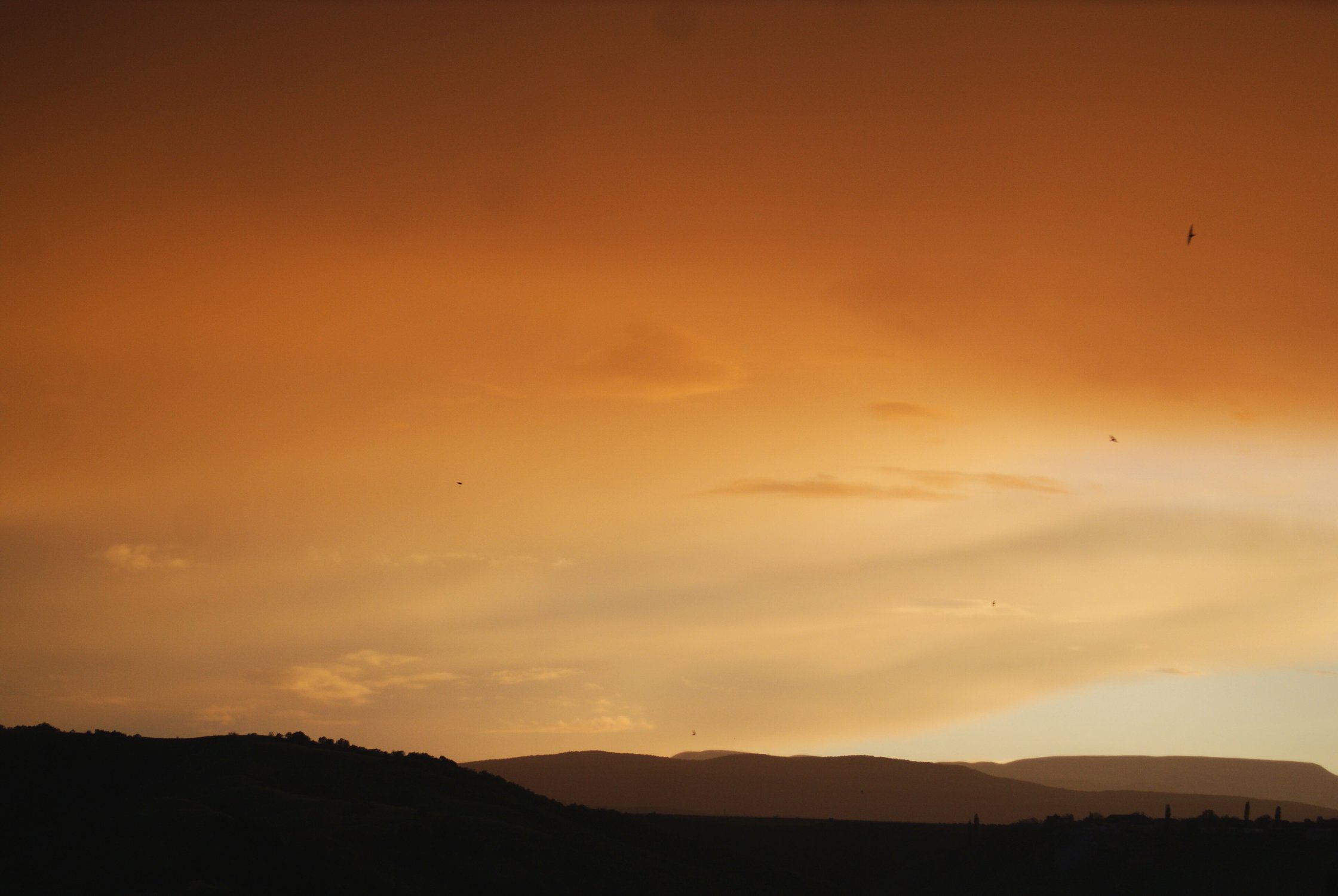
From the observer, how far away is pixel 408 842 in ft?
149

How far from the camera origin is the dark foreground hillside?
135 feet

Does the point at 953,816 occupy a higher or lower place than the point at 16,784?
lower

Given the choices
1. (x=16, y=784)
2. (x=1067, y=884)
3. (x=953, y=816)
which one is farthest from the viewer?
(x=953, y=816)

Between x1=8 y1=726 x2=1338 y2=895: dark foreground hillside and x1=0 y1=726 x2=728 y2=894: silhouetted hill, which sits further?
x1=8 y1=726 x2=1338 y2=895: dark foreground hillside

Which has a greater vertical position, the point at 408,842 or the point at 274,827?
the point at 274,827

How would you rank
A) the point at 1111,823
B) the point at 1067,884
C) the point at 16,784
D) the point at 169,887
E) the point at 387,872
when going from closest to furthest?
the point at 169,887
the point at 387,872
the point at 16,784
the point at 1067,884
the point at 1111,823

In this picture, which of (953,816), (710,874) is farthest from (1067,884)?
(953,816)

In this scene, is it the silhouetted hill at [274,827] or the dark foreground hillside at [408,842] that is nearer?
the silhouetted hill at [274,827]

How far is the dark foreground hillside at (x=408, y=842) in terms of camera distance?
41.0 m

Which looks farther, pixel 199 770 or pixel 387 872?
pixel 199 770

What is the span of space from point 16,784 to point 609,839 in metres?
27.2

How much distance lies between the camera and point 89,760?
53.4 meters

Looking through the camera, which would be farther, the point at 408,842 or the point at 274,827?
the point at 408,842

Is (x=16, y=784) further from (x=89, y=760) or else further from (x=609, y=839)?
(x=609, y=839)
